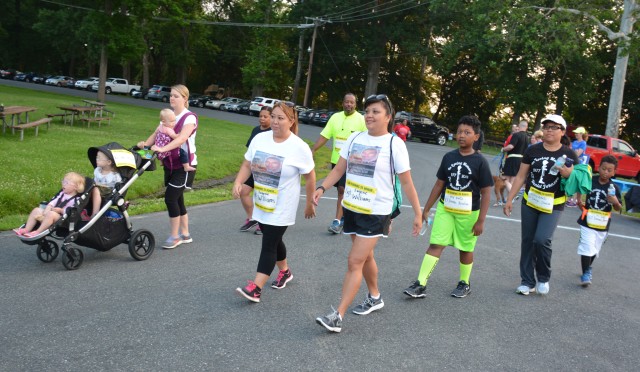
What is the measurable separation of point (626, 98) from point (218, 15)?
1663 inches

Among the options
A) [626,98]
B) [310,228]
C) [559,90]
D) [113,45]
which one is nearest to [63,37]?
[113,45]

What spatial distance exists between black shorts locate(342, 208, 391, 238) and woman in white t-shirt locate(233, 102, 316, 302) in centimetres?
44

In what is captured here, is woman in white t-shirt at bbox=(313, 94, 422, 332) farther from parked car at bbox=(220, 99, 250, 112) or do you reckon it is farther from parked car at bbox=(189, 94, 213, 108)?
parked car at bbox=(189, 94, 213, 108)

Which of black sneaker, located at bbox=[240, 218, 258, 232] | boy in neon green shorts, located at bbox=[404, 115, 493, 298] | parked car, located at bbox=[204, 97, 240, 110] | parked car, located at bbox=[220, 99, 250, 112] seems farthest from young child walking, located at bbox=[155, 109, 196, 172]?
parked car, located at bbox=[204, 97, 240, 110]

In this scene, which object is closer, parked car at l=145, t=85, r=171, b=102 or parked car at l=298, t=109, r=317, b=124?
parked car at l=298, t=109, r=317, b=124

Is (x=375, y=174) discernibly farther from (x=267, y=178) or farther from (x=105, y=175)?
(x=105, y=175)

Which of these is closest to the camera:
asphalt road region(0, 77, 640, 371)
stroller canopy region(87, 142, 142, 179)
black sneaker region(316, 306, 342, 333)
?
asphalt road region(0, 77, 640, 371)

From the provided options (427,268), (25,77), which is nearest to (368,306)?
(427,268)

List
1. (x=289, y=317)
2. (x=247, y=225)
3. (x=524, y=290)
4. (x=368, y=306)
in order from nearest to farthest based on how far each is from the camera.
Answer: (x=289, y=317) → (x=368, y=306) → (x=524, y=290) → (x=247, y=225)

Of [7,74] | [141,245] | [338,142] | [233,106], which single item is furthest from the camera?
[7,74]

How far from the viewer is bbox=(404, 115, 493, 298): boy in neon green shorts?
Result: 19.7 feet

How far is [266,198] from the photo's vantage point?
543 cm

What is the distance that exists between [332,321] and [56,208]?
11.0 ft

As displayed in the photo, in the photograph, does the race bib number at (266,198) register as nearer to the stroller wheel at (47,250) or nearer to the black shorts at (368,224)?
the black shorts at (368,224)
